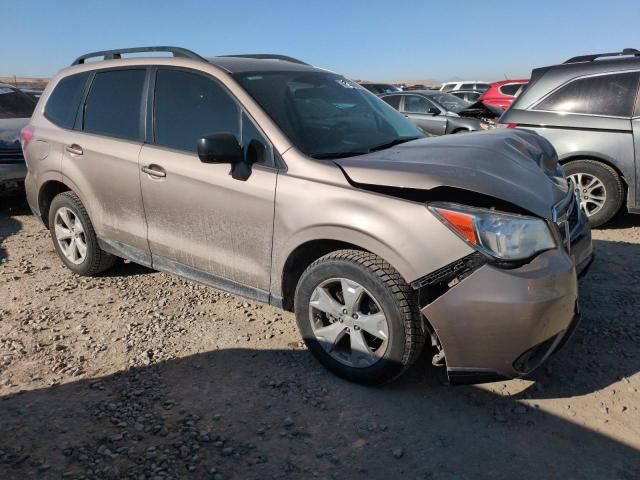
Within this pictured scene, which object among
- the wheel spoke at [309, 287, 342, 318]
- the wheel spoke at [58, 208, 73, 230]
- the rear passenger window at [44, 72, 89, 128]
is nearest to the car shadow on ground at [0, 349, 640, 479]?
the wheel spoke at [309, 287, 342, 318]

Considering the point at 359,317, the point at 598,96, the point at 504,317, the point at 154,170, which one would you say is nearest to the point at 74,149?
the point at 154,170

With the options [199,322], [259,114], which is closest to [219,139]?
[259,114]

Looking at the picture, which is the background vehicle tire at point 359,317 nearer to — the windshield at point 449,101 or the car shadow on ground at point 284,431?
the car shadow on ground at point 284,431

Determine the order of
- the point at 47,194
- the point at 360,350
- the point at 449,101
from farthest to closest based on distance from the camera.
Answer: the point at 449,101, the point at 47,194, the point at 360,350

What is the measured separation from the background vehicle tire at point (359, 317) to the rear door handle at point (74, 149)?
2.32 m

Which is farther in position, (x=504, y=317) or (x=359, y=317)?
(x=359, y=317)

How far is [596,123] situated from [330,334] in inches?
167

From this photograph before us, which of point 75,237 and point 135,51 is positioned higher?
point 135,51

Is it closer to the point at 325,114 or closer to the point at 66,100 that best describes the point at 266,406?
the point at 325,114

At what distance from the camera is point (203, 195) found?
3.36 m

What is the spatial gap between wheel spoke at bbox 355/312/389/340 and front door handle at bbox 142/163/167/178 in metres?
1.70

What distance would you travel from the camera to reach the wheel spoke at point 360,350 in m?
2.88

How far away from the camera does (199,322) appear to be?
3.82 m

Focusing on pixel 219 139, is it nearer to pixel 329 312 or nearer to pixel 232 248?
pixel 232 248
